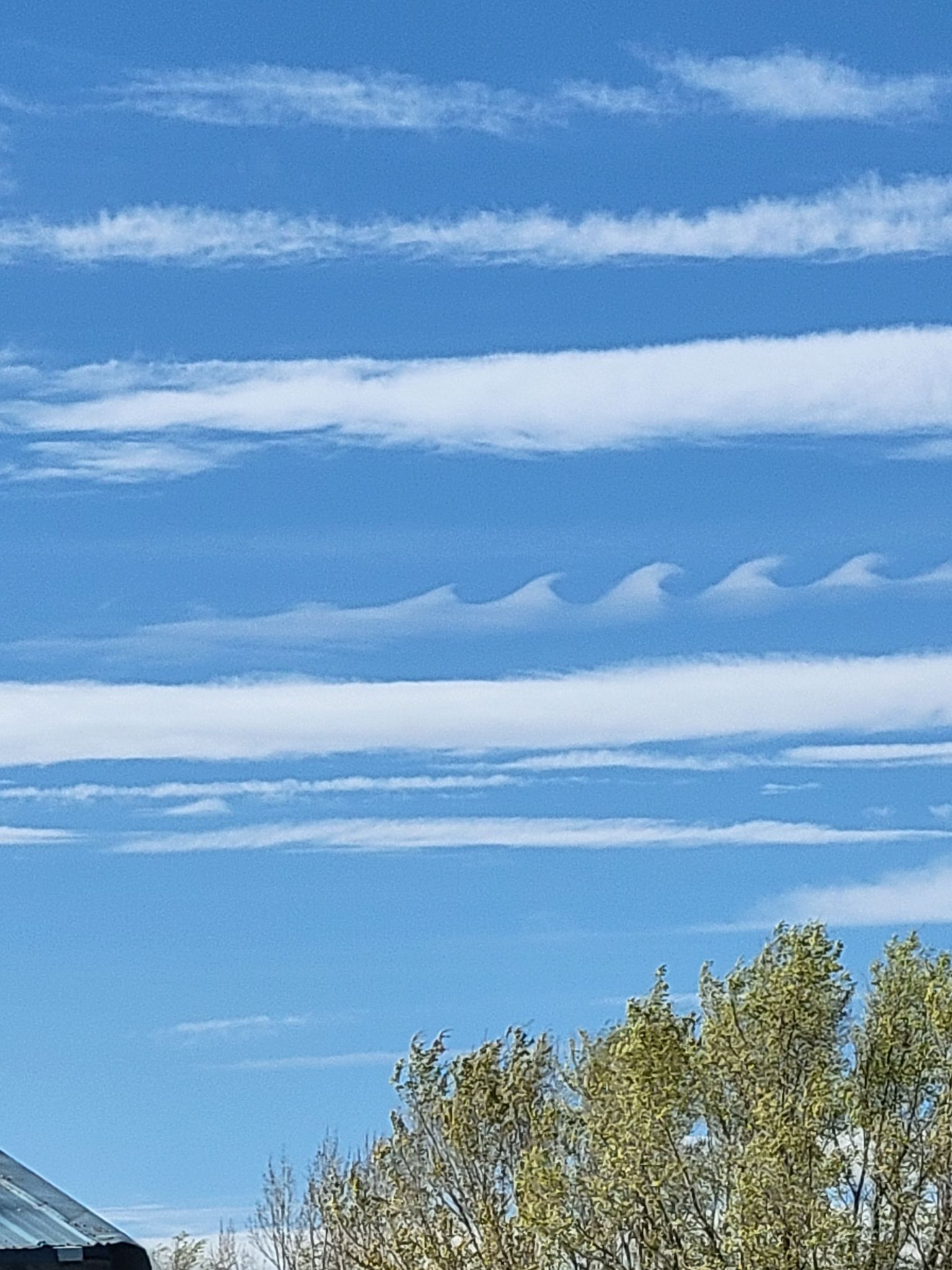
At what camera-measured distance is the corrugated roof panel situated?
21.7 feet

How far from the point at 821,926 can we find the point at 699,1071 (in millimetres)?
3147

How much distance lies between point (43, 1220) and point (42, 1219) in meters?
0.02

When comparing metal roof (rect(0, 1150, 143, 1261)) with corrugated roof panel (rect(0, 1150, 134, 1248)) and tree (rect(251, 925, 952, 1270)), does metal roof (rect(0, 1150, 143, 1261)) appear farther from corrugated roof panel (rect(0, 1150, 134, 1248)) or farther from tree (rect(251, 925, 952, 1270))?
tree (rect(251, 925, 952, 1270))

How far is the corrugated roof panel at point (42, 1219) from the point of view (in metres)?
6.60

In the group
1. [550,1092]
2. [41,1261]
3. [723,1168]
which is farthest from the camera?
[550,1092]

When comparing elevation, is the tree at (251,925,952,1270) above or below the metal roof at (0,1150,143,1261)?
above

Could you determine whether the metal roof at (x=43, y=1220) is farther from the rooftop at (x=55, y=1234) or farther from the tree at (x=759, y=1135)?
the tree at (x=759, y=1135)

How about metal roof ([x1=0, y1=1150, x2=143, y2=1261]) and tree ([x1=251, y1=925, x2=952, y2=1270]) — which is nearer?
metal roof ([x1=0, y1=1150, x2=143, y2=1261])

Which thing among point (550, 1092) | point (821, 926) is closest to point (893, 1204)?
point (821, 926)

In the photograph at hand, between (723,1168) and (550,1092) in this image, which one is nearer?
(723,1168)

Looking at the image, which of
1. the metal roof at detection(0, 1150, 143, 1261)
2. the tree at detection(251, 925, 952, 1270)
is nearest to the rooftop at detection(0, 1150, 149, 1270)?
the metal roof at detection(0, 1150, 143, 1261)

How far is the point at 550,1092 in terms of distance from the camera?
1622 inches

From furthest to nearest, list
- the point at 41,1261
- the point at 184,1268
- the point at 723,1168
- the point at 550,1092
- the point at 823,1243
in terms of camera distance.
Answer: the point at 184,1268, the point at 550,1092, the point at 723,1168, the point at 823,1243, the point at 41,1261

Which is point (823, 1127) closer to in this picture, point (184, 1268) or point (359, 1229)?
point (359, 1229)
